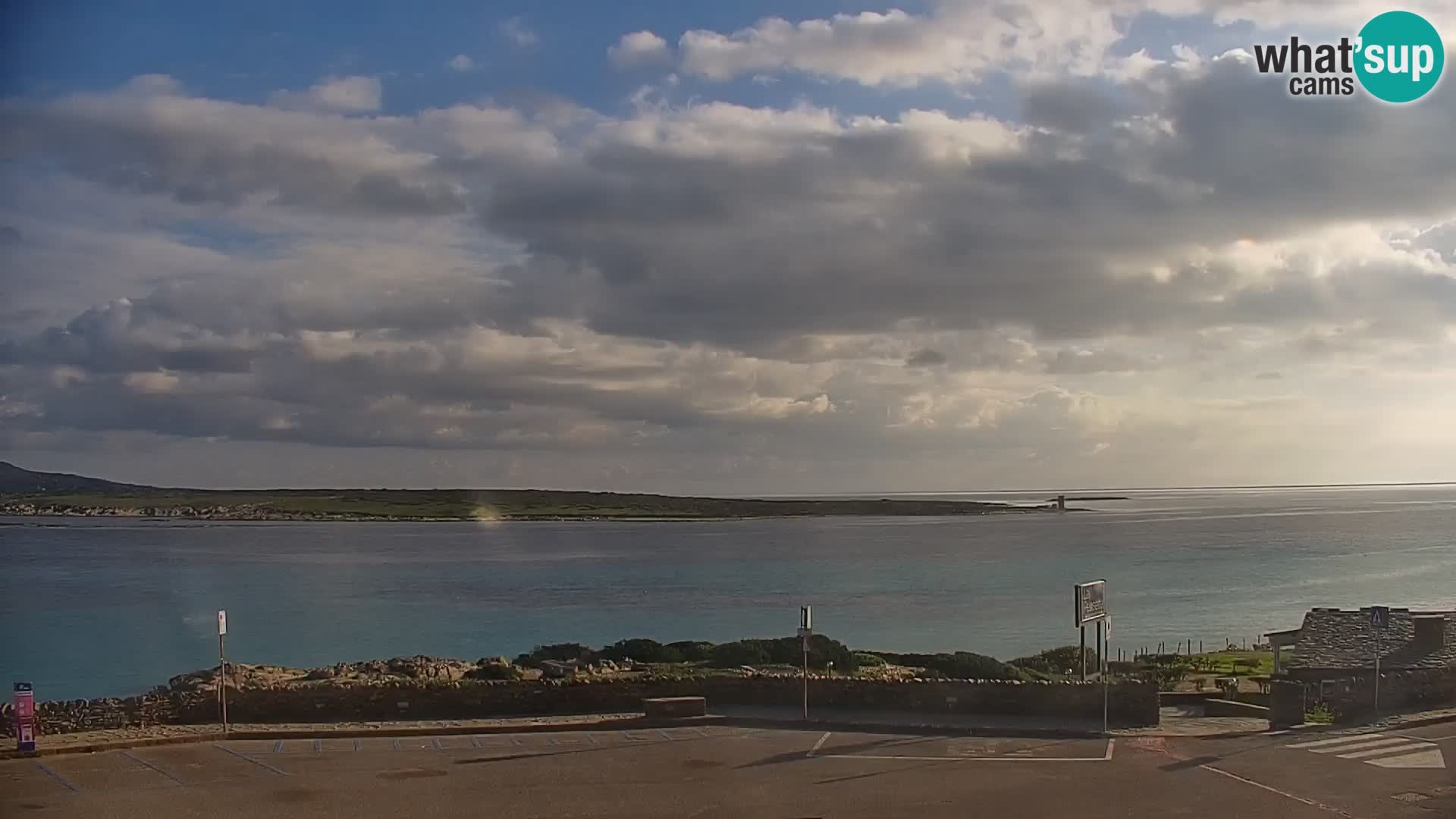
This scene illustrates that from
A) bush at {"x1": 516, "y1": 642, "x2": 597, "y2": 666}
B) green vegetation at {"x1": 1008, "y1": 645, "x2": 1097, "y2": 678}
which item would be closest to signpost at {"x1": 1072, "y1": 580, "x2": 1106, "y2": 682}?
green vegetation at {"x1": 1008, "y1": 645, "x2": 1097, "y2": 678}

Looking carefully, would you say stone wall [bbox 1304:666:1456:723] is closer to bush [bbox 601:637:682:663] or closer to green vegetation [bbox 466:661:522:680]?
green vegetation [bbox 466:661:522:680]

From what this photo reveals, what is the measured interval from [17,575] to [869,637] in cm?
9193

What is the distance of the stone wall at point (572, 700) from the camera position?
21.2 meters

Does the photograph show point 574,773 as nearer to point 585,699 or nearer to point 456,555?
point 585,699

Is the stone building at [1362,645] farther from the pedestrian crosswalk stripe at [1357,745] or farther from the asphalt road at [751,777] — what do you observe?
the asphalt road at [751,777]

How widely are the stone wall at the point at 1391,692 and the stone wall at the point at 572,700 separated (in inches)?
145

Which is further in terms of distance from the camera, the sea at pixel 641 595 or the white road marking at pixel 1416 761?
Answer: the sea at pixel 641 595

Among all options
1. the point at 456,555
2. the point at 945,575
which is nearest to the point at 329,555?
the point at 456,555

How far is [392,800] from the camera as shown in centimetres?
1509

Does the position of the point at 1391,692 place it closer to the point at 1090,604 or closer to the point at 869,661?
the point at 1090,604

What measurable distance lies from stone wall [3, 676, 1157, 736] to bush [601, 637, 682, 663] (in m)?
24.1

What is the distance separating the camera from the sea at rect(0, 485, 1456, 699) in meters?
69.1

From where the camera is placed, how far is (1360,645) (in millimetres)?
30078

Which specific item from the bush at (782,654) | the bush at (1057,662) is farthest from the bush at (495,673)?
the bush at (1057,662)
